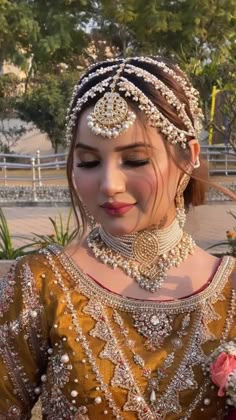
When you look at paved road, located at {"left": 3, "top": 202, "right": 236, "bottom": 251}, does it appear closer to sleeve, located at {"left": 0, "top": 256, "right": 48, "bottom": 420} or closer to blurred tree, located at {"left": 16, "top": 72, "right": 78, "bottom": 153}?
sleeve, located at {"left": 0, "top": 256, "right": 48, "bottom": 420}

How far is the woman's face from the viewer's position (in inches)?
51.3

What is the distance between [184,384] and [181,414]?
0.06m

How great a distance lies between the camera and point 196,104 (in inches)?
58.1

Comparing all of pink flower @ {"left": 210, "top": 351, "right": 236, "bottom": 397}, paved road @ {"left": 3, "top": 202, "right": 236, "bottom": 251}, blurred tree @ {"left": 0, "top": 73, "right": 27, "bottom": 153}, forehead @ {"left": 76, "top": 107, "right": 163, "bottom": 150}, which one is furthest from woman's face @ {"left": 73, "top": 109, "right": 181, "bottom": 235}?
blurred tree @ {"left": 0, "top": 73, "right": 27, "bottom": 153}

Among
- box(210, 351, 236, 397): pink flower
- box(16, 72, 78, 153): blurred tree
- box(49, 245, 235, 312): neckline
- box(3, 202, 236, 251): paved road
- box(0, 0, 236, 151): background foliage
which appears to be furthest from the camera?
box(0, 0, 236, 151): background foliage

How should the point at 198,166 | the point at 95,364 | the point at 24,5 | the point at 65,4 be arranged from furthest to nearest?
1. the point at 65,4
2. the point at 24,5
3. the point at 198,166
4. the point at 95,364

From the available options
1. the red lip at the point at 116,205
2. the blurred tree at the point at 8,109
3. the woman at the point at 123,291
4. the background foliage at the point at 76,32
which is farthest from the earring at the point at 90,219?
the blurred tree at the point at 8,109

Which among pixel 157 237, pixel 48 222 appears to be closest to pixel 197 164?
pixel 157 237

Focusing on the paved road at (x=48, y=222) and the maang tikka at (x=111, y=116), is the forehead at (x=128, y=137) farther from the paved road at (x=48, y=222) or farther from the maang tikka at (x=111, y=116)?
the paved road at (x=48, y=222)

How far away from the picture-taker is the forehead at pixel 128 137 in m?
1.30

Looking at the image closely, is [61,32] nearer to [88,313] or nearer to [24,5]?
[24,5]

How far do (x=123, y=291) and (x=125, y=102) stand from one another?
406 millimetres

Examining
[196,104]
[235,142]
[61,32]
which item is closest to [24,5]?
[61,32]

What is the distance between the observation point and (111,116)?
4.28ft
